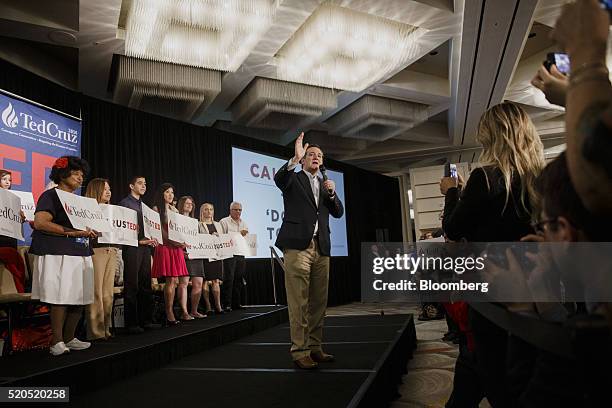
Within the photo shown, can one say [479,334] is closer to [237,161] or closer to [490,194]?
[490,194]

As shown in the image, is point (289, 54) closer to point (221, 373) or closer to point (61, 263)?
point (61, 263)

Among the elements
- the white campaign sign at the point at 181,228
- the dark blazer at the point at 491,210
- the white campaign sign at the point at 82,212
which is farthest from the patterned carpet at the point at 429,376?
the white campaign sign at the point at 181,228

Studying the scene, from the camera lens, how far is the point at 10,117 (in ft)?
13.7

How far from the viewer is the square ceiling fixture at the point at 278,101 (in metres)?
5.62

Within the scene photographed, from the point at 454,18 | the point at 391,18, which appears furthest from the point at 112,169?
the point at 454,18

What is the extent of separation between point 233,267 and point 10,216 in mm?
2445

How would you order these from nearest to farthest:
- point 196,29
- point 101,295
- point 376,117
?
point 101,295
point 196,29
point 376,117

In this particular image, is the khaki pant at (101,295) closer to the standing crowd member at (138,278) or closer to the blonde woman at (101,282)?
the blonde woman at (101,282)

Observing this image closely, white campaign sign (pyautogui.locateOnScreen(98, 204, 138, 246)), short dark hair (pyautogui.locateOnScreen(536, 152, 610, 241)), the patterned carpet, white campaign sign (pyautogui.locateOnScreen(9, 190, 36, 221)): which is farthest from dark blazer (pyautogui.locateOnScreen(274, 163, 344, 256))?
white campaign sign (pyautogui.locateOnScreen(9, 190, 36, 221))

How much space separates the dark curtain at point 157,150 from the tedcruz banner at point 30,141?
0.58ft

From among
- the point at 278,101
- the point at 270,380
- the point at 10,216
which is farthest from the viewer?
the point at 278,101

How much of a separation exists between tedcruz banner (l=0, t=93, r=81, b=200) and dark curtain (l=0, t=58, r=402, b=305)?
0.18 metres

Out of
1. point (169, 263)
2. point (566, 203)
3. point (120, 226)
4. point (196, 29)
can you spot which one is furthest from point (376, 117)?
point (566, 203)

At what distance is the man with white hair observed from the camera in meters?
5.18
